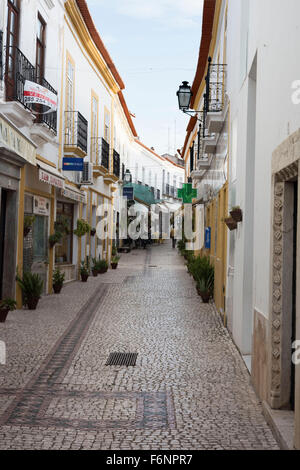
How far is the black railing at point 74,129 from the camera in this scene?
46.8 ft

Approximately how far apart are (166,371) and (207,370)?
512 millimetres

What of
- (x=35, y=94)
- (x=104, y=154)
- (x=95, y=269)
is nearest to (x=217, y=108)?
(x=35, y=94)

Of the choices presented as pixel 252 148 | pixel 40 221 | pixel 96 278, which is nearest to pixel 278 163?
pixel 252 148

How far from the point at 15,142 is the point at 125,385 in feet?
15.5

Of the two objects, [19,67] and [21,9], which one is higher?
[21,9]

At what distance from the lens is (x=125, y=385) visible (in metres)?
5.66

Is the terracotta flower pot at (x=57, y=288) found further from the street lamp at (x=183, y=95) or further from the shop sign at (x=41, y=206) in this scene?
the street lamp at (x=183, y=95)

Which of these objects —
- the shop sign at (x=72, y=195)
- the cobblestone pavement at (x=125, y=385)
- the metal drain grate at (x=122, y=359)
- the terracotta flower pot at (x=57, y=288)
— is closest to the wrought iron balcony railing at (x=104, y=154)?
the shop sign at (x=72, y=195)

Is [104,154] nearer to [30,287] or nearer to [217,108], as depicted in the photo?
[217,108]

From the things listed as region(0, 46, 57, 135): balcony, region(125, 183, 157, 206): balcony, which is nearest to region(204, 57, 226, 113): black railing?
region(0, 46, 57, 135): balcony

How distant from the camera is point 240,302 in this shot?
23.3 ft

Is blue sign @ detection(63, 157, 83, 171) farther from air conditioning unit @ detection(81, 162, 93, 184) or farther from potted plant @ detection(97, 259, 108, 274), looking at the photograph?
potted plant @ detection(97, 259, 108, 274)

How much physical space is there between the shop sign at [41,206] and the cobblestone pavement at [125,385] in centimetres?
260

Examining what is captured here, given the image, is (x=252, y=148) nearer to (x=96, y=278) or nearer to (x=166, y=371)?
(x=166, y=371)
